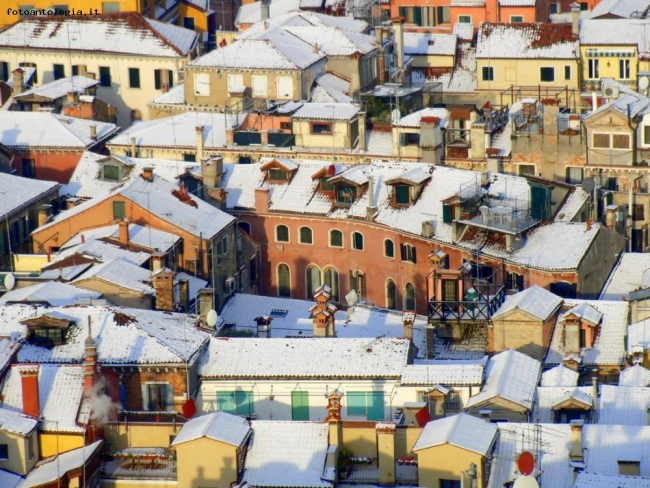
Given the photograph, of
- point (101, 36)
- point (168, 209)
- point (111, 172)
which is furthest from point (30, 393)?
point (101, 36)

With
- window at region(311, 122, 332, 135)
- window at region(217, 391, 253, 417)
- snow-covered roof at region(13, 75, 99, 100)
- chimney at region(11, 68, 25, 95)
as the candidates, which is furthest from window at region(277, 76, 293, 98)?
window at region(217, 391, 253, 417)

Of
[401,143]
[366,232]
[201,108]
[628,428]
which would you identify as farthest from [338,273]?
[628,428]

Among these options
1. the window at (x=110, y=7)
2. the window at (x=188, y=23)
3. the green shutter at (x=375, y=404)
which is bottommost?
the green shutter at (x=375, y=404)

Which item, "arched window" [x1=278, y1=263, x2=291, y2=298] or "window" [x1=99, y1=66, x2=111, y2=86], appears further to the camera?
"window" [x1=99, y1=66, x2=111, y2=86]

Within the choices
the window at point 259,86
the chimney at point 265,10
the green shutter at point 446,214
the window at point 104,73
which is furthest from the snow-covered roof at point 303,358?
the chimney at point 265,10

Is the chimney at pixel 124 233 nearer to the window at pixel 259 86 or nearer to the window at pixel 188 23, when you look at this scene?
the window at pixel 259 86

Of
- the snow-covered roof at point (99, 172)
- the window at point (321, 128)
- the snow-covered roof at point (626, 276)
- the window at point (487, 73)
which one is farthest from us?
the window at point (487, 73)

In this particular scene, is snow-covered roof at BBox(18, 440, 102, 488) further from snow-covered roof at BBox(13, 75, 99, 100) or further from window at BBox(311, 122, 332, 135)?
snow-covered roof at BBox(13, 75, 99, 100)
